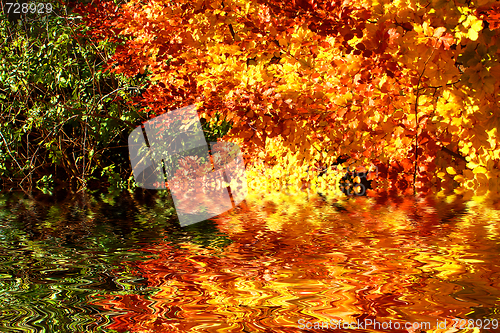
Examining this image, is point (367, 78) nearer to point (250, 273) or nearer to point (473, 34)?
point (473, 34)

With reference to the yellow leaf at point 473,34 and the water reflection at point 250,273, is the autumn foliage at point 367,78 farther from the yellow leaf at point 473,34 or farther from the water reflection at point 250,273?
the water reflection at point 250,273

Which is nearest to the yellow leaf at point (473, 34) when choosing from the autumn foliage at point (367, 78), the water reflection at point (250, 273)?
the autumn foliage at point (367, 78)

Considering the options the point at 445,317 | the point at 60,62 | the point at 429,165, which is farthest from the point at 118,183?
the point at 445,317

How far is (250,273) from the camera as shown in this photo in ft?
7.20

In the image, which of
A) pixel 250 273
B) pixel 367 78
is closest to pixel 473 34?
pixel 367 78

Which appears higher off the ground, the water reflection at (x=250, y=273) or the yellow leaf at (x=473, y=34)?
the yellow leaf at (x=473, y=34)

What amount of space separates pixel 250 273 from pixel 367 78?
1344 mm

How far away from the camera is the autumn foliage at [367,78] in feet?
8.16

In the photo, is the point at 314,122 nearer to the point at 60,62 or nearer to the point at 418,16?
the point at 418,16

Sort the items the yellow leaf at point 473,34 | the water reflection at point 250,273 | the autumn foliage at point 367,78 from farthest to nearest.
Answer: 1. the autumn foliage at point 367,78
2. the yellow leaf at point 473,34
3. the water reflection at point 250,273

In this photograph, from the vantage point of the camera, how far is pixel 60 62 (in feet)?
27.3

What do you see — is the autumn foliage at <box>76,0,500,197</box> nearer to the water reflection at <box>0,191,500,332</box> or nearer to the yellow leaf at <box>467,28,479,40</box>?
the yellow leaf at <box>467,28,479,40</box>

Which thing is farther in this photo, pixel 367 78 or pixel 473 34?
pixel 367 78

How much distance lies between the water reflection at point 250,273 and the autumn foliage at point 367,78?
0.47m
